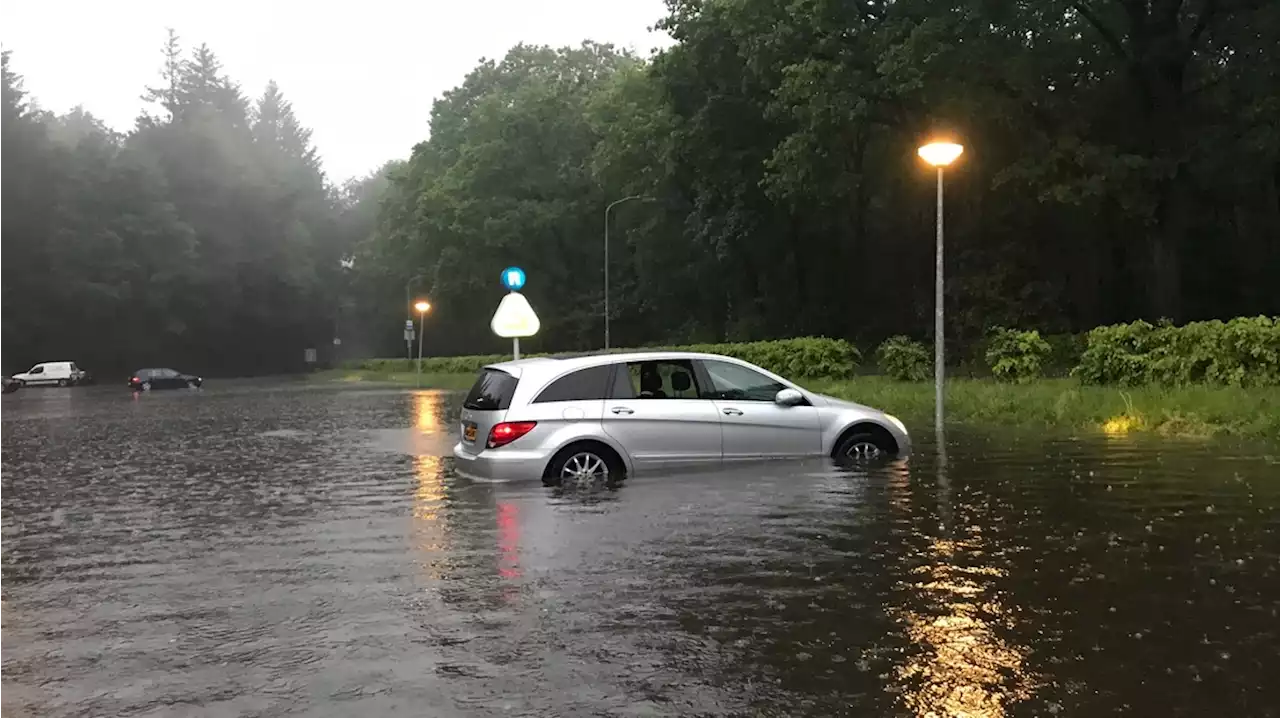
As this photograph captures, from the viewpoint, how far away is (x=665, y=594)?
7016 millimetres

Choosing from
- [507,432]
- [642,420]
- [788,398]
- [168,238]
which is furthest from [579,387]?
[168,238]

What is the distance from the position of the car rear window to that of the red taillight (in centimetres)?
20

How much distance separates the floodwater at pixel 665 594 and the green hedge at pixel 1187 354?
21.7 ft

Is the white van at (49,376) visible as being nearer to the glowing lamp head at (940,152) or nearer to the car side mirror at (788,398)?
the glowing lamp head at (940,152)

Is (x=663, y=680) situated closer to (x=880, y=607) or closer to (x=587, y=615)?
(x=587, y=615)

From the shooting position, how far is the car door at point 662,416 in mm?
11820

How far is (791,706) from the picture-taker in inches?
193

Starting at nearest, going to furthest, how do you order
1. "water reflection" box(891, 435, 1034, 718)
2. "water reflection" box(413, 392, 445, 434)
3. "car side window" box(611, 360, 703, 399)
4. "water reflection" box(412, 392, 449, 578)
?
"water reflection" box(891, 435, 1034, 718) < "water reflection" box(412, 392, 449, 578) < "car side window" box(611, 360, 703, 399) < "water reflection" box(413, 392, 445, 434)

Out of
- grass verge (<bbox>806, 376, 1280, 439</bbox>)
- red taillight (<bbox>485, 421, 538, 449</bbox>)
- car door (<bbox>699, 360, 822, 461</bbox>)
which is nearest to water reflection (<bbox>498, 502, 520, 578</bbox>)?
red taillight (<bbox>485, 421, 538, 449</bbox>)

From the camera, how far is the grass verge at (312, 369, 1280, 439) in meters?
16.1

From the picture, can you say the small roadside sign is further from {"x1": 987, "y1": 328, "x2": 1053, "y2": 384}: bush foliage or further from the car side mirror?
{"x1": 987, "y1": 328, "x2": 1053, "y2": 384}: bush foliage

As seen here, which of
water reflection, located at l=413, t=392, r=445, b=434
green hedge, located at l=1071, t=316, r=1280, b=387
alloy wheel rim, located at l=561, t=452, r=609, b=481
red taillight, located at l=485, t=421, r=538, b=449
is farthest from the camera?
water reflection, located at l=413, t=392, r=445, b=434

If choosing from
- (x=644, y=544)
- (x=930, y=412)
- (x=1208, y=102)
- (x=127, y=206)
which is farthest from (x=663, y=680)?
(x=127, y=206)

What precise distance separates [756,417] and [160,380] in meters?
54.0
